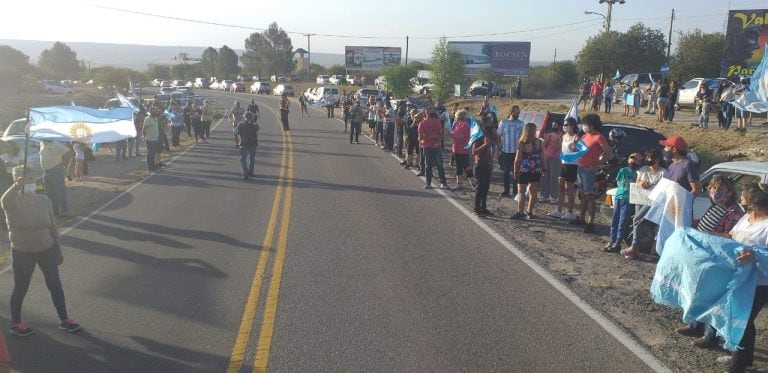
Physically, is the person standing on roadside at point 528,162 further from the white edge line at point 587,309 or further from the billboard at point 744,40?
the billboard at point 744,40

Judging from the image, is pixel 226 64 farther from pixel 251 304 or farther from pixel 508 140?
pixel 251 304

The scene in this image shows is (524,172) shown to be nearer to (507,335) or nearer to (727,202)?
(727,202)

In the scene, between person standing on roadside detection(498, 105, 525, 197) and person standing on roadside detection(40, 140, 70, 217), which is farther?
person standing on roadside detection(498, 105, 525, 197)

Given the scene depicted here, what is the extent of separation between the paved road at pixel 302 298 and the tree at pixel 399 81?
1514 inches

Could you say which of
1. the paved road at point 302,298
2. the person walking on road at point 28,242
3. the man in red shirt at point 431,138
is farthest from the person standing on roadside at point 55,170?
the man in red shirt at point 431,138

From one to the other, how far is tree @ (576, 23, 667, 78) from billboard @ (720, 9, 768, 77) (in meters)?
15.9

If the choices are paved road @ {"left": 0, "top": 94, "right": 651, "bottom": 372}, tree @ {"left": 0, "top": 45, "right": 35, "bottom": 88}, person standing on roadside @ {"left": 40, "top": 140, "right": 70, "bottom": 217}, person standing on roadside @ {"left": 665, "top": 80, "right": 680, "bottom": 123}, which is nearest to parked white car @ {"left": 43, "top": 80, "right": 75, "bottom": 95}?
tree @ {"left": 0, "top": 45, "right": 35, "bottom": 88}

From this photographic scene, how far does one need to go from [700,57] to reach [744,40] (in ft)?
43.8

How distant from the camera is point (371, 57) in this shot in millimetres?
78562

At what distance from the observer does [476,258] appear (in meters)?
8.24

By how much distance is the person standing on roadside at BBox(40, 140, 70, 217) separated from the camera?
1052 centimetres

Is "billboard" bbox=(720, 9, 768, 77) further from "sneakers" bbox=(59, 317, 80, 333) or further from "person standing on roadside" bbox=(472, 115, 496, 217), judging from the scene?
"sneakers" bbox=(59, 317, 80, 333)

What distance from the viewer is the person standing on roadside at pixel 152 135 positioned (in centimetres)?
1630

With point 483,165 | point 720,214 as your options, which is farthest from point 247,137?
point 720,214
